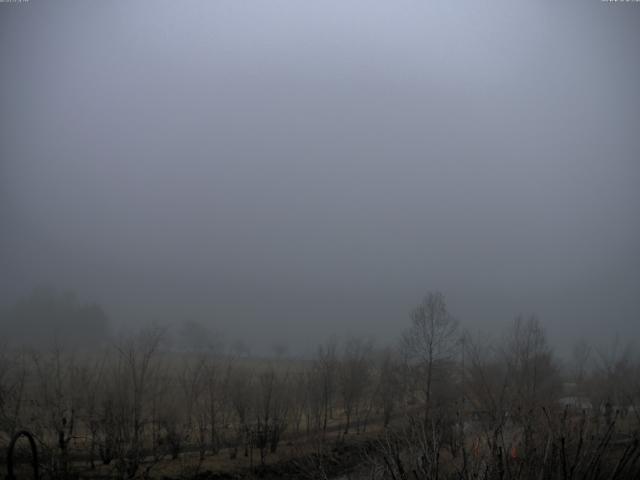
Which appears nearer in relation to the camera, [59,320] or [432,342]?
[432,342]

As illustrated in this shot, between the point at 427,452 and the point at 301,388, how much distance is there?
30.7m

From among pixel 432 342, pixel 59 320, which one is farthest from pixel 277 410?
pixel 59 320

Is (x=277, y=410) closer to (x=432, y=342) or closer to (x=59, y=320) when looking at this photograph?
(x=432, y=342)

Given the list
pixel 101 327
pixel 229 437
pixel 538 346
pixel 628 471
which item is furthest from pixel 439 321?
pixel 101 327

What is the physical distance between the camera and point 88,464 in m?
24.1

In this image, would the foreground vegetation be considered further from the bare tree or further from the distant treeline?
the distant treeline

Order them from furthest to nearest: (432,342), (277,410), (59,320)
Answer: (59,320), (432,342), (277,410)

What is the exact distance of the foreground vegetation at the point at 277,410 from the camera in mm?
16891

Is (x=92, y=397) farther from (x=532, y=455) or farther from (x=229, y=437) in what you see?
(x=532, y=455)

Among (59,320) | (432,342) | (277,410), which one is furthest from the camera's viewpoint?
(59,320)

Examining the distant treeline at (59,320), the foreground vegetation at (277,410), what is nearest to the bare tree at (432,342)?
the foreground vegetation at (277,410)

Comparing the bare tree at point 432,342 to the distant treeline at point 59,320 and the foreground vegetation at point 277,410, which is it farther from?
the distant treeline at point 59,320

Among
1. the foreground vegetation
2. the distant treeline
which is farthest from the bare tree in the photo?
the distant treeline

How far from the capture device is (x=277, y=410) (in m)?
29.7
